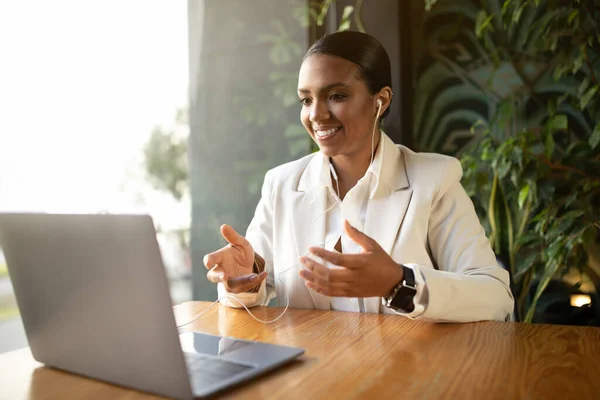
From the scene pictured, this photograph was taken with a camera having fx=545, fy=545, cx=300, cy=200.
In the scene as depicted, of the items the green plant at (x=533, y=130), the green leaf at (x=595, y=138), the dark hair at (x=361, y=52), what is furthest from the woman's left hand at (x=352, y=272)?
the green leaf at (x=595, y=138)

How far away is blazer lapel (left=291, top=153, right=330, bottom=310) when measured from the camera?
5.73 ft

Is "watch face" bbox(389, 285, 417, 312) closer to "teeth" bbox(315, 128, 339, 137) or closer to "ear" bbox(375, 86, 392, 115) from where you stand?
"teeth" bbox(315, 128, 339, 137)

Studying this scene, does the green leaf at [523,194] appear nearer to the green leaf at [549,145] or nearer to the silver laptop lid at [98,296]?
the green leaf at [549,145]

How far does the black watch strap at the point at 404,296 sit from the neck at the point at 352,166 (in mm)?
656

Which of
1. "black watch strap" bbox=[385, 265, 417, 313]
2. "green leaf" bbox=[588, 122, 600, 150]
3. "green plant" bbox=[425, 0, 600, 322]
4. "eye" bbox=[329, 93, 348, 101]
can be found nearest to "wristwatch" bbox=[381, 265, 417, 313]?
"black watch strap" bbox=[385, 265, 417, 313]

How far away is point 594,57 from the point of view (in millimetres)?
2424

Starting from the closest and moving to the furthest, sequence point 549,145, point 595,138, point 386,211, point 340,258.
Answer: point 340,258
point 386,211
point 595,138
point 549,145

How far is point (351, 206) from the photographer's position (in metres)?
1.77

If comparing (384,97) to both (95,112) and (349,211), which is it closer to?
(349,211)

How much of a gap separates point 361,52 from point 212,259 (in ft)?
2.76

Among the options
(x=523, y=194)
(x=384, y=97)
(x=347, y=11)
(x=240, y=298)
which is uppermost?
(x=347, y=11)

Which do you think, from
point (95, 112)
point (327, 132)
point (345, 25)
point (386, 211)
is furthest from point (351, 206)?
point (345, 25)

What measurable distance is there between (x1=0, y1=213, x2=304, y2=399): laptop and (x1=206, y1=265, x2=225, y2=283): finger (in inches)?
16.2

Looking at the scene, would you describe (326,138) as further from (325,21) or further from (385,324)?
(325,21)
